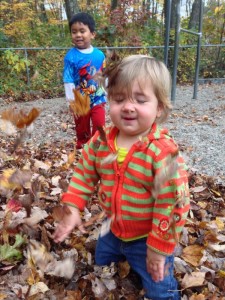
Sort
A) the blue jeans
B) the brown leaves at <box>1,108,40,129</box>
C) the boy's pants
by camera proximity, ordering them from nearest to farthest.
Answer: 1. the blue jeans
2. the brown leaves at <box>1,108,40,129</box>
3. the boy's pants

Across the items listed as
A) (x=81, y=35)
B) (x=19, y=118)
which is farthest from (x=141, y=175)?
(x=81, y=35)

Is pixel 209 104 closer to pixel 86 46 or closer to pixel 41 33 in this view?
pixel 86 46

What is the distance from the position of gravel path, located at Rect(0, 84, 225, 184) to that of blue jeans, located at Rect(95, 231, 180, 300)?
6.86ft

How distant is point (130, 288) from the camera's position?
2066 mm

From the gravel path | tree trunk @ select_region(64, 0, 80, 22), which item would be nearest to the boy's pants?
the gravel path

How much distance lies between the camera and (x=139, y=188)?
1740 millimetres

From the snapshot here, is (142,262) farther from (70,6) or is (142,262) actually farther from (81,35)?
(70,6)

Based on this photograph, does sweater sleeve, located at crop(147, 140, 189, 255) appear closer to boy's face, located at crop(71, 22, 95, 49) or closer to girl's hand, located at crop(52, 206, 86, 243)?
girl's hand, located at crop(52, 206, 86, 243)

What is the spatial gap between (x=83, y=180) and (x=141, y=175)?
381 millimetres

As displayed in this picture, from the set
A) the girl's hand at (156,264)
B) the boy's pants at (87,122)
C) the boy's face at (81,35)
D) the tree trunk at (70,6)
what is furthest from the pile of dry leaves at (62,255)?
the tree trunk at (70,6)

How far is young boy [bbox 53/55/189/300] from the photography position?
5.42 ft

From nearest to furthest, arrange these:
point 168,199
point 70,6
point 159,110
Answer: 1. point 168,199
2. point 159,110
3. point 70,6

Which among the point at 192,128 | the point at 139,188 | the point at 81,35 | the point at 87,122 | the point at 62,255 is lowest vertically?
the point at 192,128

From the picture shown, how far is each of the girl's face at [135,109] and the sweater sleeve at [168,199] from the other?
0.47ft
